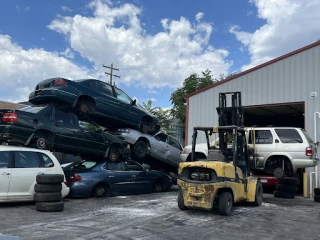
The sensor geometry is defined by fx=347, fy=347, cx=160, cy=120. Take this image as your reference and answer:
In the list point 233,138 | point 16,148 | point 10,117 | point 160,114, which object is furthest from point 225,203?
point 160,114

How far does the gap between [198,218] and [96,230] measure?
104 inches

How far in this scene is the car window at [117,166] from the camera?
37.2 feet

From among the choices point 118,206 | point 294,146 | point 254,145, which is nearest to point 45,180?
point 118,206

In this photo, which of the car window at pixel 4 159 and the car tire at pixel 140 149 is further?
the car tire at pixel 140 149

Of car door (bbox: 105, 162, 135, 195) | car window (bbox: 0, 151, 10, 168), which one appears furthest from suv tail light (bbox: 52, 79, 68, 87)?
car door (bbox: 105, 162, 135, 195)

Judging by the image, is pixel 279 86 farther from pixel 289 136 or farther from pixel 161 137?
pixel 161 137

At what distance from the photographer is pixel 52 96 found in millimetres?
10172

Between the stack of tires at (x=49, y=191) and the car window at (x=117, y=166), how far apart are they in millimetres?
2706

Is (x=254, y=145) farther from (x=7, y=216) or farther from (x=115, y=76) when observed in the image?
(x=115, y=76)

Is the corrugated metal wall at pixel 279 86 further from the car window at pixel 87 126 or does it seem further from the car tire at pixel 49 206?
the car tire at pixel 49 206

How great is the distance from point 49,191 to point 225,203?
4330 mm

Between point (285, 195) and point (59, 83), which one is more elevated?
point (59, 83)

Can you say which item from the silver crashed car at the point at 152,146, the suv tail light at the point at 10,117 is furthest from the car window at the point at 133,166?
the suv tail light at the point at 10,117

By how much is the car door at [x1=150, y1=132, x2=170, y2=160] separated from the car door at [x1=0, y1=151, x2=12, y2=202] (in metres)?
5.40
